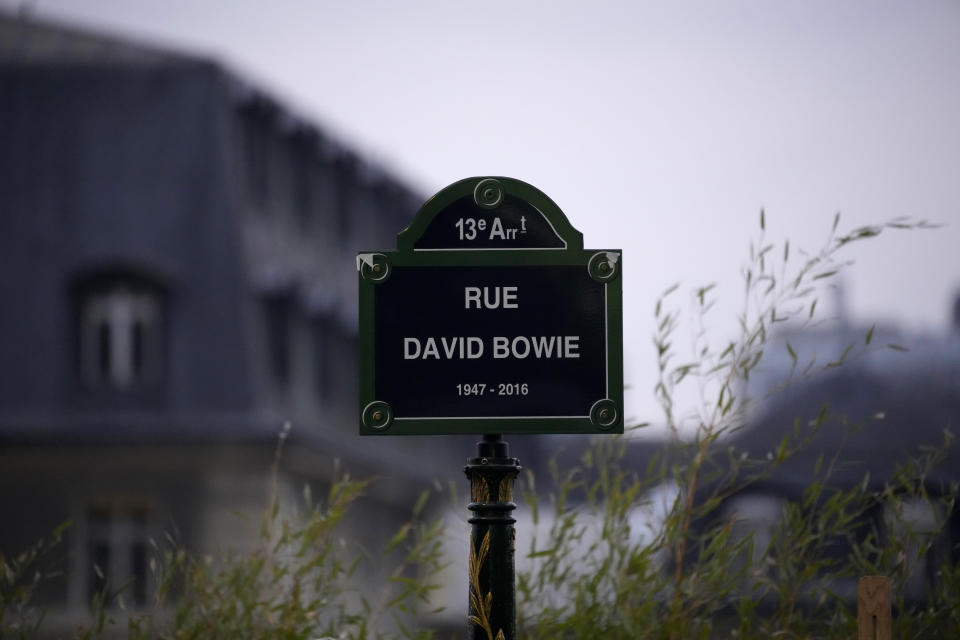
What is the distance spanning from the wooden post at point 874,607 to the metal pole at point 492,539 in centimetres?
99

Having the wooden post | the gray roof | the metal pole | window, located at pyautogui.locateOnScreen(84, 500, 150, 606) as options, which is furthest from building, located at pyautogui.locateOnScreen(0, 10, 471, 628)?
the wooden post

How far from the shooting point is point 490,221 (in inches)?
167

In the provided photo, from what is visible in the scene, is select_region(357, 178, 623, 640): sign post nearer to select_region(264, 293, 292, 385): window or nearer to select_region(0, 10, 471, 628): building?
select_region(0, 10, 471, 628): building

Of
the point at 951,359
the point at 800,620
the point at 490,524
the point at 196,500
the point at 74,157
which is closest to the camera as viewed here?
the point at 490,524

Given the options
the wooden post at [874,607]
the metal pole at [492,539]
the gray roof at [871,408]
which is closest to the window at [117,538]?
the gray roof at [871,408]

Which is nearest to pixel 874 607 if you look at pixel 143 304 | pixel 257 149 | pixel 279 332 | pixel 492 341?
pixel 492 341

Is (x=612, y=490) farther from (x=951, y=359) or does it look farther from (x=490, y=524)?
(x=951, y=359)

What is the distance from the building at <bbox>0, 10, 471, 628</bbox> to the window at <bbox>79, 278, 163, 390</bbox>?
3 cm

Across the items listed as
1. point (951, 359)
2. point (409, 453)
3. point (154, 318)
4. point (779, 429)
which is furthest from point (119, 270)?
point (951, 359)

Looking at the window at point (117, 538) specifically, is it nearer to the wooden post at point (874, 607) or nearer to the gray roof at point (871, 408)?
the gray roof at point (871, 408)

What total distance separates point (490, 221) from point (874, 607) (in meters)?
1.53

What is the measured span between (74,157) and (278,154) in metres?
3.29

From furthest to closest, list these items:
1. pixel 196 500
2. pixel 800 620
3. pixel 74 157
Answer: pixel 74 157 < pixel 196 500 < pixel 800 620

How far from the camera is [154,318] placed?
76.4 ft
